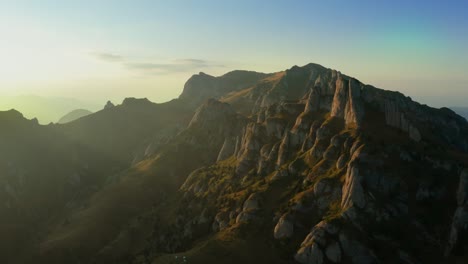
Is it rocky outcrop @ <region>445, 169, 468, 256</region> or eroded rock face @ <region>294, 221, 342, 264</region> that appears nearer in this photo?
rocky outcrop @ <region>445, 169, 468, 256</region>

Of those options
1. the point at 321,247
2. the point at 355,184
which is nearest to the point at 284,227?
the point at 321,247

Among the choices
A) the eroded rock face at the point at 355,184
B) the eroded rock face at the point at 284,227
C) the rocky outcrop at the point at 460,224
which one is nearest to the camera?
the rocky outcrop at the point at 460,224

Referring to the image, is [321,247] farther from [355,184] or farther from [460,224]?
[460,224]

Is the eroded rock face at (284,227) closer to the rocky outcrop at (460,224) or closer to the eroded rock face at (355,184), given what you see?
the eroded rock face at (355,184)

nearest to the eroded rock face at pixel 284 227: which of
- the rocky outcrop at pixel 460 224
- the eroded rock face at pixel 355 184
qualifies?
the eroded rock face at pixel 355 184

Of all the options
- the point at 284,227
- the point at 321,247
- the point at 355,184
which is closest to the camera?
the point at 321,247

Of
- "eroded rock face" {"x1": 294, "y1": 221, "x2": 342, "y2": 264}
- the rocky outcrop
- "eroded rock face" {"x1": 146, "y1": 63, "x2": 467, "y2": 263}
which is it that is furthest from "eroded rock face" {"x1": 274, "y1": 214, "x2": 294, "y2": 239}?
the rocky outcrop

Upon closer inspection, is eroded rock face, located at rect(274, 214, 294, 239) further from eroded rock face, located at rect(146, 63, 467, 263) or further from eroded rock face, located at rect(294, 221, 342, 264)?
eroded rock face, located at rect(294, 221, 342, 264)

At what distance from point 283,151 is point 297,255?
2667 inches

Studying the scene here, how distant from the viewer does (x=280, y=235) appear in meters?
149

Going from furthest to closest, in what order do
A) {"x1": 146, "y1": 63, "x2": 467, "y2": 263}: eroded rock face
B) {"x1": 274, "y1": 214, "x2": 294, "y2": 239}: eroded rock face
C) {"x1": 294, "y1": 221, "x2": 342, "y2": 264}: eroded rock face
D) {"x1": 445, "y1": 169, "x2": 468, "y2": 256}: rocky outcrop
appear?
{"x1": 274, "y1": 214, "x2": 294, "y2": 239}: eroded rock face, {"x1": 146, "y1": 63, "x2": 467, "y2": 263}: eroded rock face, {"x1": 294, "y1": 221, "x2": 342, "y2": 264}: eroded rock face, {"x1": 445, "y1": 169, "x2": 468, "y2": 256}: rocky outcrop

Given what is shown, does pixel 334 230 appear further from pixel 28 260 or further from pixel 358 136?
pixel 28 260

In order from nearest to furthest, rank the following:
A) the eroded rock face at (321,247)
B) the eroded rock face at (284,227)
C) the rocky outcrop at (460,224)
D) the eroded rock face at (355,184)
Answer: the rocky outcrop at (460,224) → the eroded rock face at (321,247) → the eroded rock face at (355,184) → the eroded rock face at (284,227)

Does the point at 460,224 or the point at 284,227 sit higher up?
the point at 460,224
